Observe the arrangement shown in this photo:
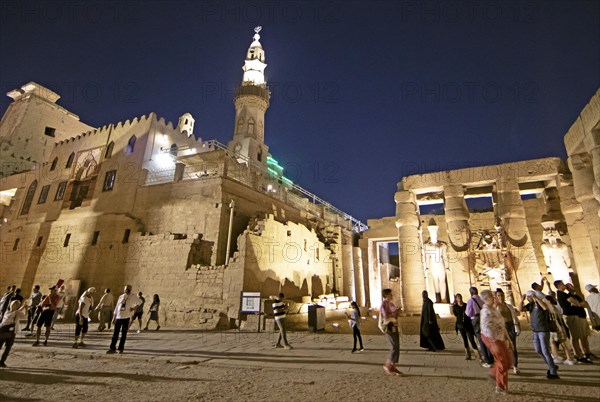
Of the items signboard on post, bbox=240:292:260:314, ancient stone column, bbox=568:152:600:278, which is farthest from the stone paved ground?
ancient stone column, bbox=568:152:600:278

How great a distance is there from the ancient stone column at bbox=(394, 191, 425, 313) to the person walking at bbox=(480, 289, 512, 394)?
10279 millimetres

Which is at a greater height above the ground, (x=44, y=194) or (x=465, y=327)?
(x=44, y=194)

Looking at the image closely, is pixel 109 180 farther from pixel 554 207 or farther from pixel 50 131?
pixel 554 207

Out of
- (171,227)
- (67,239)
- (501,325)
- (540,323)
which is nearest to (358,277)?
(171,227)

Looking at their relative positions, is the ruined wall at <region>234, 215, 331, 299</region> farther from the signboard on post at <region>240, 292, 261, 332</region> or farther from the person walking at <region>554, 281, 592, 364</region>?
the person walking at <region>554, 281, 592, 364</region>

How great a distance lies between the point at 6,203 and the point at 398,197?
3651 centimetres

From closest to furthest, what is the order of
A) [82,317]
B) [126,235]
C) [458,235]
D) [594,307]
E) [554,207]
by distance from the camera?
[594,307] → [82,317] → [458,235] → [554,207] → [126,235]

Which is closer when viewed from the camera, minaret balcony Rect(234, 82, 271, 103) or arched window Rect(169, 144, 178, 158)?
arched window Rect(169, 144, 178, 158)

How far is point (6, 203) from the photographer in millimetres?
30734

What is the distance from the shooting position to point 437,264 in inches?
611

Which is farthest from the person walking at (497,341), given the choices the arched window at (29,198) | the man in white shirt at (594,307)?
the arched window at (29,198)

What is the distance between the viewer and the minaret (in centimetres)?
3046

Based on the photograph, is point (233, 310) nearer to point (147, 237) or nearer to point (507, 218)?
point (147, 237)

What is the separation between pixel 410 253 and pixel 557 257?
5.49 meters
